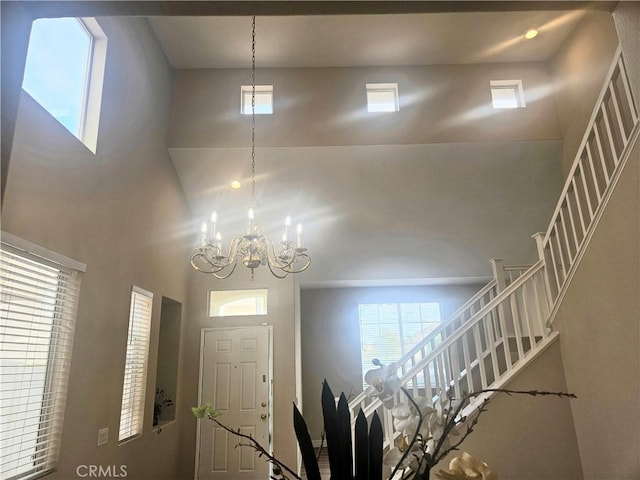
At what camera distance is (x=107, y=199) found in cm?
346

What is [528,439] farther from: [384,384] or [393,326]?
[393,326]

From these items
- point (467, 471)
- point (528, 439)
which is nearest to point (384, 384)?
point (467, 471)

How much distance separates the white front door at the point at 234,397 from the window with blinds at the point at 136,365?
1309 millimetres

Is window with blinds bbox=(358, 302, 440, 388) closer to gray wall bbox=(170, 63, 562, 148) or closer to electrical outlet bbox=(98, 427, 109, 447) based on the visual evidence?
gray wall bbox=(170, 63, 562, 148)

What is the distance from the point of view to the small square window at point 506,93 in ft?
16.8

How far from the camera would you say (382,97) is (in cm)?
520

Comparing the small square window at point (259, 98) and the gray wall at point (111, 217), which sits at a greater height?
the small square window at point (259, 98)

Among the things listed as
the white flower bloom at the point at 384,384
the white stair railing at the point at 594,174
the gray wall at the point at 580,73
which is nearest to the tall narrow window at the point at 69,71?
the white flower bloom at the point at 384,384

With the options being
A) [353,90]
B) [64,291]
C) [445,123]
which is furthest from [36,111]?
[445,123]

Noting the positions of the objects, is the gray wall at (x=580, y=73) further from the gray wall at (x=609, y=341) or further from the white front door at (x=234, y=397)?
the white front door at (x=234, y=397)

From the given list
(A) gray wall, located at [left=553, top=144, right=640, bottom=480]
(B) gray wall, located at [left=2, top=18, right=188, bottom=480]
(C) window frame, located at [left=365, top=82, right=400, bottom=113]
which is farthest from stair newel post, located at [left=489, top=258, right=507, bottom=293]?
(B) gray wall, located at [left=2, top=18, right=188, bottom=480]

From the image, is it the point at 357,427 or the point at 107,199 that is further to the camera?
the point at 107,199

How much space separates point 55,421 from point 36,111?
207cm

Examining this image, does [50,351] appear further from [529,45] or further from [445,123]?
[529,45]
